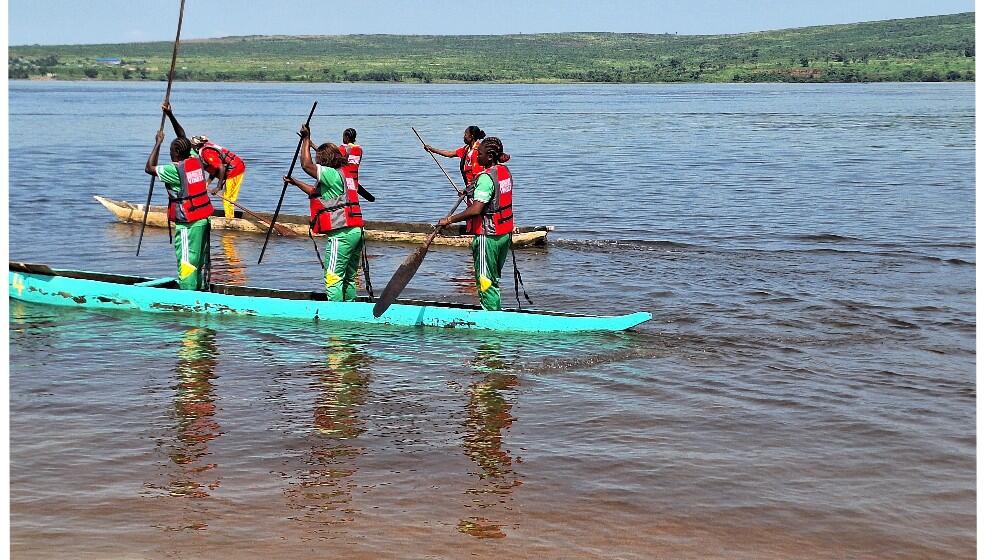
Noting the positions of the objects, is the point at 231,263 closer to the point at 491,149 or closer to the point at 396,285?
the point at 396,285

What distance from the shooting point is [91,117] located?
57.3 metres

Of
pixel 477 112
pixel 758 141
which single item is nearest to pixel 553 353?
pixel 758 141

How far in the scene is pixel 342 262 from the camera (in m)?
12.3

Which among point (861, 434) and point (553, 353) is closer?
point (861, 434)

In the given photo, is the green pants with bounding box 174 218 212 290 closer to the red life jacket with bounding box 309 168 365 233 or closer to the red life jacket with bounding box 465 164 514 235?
the red life jacket with bounding box 309 168 365 233

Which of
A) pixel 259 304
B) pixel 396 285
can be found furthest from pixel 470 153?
pixel 259 304

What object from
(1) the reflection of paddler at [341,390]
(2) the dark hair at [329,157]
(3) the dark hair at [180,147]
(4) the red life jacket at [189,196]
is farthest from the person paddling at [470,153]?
(1) the reflection of paddler at [341,390]

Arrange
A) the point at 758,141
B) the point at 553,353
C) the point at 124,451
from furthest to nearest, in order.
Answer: the point at 758,141 < the point at 553,353 < the point at 124,451

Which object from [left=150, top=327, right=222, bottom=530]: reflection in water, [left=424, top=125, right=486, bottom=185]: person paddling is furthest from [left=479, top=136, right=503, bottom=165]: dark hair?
[left=424, top=125, right=486, bottom=185]: person paddling

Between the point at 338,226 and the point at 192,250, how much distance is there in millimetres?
1649

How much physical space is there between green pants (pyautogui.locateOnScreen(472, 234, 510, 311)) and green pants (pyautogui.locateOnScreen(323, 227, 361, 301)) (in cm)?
124

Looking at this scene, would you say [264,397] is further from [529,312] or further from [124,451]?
[529,312]

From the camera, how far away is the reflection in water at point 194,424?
25.9ft

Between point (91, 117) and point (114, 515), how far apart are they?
53.2m
